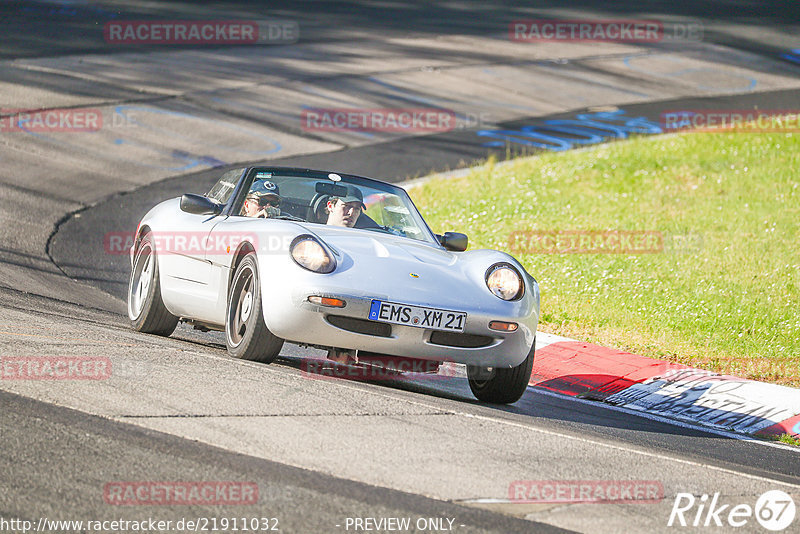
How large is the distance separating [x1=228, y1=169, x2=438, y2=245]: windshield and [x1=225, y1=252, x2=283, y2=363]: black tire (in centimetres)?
83

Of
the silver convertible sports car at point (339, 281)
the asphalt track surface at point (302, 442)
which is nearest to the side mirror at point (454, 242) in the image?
the silver convertible sports car at point (339, 281)

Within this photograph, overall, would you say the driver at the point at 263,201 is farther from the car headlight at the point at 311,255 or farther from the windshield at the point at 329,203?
the car headlight at the point at 311,255

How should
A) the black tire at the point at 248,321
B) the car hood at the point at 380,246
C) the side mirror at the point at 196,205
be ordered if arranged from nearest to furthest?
the black tire at the point at 248,321, the car hood at the point at 380,246, the side mirror at the point at 196,205

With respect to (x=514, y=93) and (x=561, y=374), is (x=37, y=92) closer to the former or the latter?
(x=514, y=93)

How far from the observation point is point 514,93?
2541cm

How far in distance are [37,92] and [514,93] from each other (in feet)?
35.2

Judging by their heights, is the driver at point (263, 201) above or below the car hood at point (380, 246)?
above

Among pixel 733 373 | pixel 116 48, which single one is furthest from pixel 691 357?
pixel 116 48

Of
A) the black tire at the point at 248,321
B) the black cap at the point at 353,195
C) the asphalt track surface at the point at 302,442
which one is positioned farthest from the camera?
the black cap at the point at 353,195

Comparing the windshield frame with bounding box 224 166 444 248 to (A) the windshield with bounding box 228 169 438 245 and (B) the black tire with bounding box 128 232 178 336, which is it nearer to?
(A) the windshield with bounding box 228 169 438 245

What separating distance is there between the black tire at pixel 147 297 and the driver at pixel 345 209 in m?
1.46

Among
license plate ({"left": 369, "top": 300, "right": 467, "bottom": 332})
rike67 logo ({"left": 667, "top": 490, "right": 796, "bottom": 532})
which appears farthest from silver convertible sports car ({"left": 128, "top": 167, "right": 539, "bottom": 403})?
rike67 logo ({"left": 667, "top": 490, "right": 796, "bottom": 532})

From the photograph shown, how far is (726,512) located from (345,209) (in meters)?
3.81

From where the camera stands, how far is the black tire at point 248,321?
21.9ft
